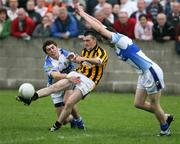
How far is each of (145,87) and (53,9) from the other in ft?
35.5

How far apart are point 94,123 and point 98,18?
7.18 meters

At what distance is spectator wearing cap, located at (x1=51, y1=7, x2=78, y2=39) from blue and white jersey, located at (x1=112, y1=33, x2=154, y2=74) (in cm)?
919

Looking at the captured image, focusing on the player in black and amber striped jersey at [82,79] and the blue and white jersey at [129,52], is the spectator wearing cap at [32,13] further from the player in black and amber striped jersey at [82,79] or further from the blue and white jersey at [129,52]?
the blue and white jersey at [129,52]

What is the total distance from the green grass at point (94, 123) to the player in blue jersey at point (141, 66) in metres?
0.54

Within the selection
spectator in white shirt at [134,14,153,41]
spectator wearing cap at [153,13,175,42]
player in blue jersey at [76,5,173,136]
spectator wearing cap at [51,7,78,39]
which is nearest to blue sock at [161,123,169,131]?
player in blue jersey at [76,5,173,136]

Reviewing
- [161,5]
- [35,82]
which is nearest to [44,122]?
[35,82]

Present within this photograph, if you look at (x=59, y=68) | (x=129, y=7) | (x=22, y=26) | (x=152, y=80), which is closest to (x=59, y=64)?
(x=59, y=68)

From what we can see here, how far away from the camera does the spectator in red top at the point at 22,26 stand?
940 inches

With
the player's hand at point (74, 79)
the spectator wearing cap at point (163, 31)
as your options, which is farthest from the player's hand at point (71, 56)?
the spectator wearing cap at point (163, 31)

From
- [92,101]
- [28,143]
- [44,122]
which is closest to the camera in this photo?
[28,143]

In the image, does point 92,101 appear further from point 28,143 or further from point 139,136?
point 28,143

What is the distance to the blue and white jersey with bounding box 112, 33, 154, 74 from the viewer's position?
14.2m

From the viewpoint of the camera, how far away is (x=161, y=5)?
24.4 m

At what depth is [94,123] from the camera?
16734mm
